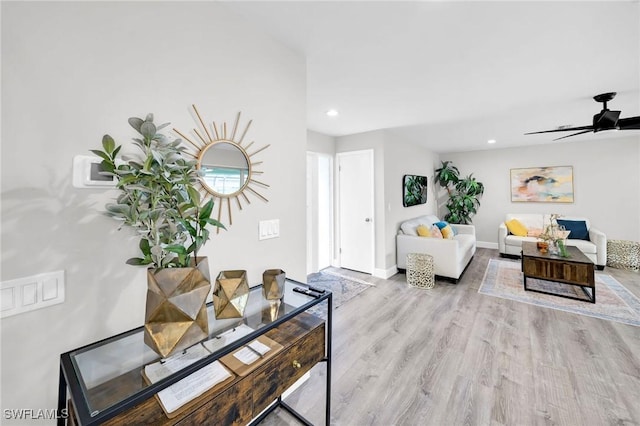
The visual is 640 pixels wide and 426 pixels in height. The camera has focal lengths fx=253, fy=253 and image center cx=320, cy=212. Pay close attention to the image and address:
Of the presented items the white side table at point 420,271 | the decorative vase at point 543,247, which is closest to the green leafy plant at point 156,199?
the white side table at point 420,271

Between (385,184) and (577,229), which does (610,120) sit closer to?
(385,184)

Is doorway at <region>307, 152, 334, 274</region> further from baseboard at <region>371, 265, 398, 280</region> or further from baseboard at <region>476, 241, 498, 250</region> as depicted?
baseboard at <region>476, 241, 498, 250</region>

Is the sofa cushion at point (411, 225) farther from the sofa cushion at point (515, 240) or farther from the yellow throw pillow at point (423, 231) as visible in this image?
the sofa cushion at point (515, 240)

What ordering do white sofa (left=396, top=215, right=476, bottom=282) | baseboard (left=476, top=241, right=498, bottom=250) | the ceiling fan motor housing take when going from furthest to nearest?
baseboard (left=476, top=241, right=498, bottom=250) → white sofa (left=396, top=215, right=476, bottom=282) → the ceiling fan motor housing

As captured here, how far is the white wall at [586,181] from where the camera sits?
4.75m

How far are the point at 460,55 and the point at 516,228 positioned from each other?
15.7ft

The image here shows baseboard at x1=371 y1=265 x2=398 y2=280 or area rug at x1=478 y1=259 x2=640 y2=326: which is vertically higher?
baseboard at x1=371 y1=265 x2=398 y2=280

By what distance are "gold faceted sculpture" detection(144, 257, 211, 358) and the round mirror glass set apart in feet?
1.85

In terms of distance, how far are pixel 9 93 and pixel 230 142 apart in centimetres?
77

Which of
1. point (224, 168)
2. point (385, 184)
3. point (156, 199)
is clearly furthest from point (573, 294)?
point (156, 199)

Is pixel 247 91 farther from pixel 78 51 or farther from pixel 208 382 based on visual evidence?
pixel 208 382

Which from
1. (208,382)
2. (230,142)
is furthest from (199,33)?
(208,382)

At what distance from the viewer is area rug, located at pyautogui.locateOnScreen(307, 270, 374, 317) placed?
3.36 meters

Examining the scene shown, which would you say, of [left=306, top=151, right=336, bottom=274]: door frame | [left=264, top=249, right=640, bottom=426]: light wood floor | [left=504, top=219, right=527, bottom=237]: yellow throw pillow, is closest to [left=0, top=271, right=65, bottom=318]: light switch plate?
[left=264, top=249, right=640, bottom=426]: light wood floor
